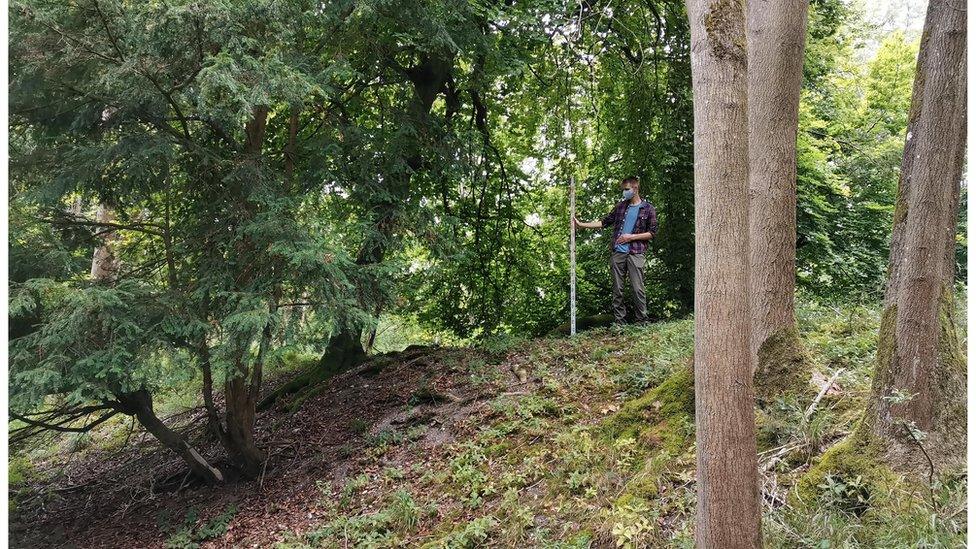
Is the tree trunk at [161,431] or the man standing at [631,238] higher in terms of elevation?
the man standing at [631,238]

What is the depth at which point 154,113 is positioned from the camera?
4875mm

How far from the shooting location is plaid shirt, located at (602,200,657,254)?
750cm

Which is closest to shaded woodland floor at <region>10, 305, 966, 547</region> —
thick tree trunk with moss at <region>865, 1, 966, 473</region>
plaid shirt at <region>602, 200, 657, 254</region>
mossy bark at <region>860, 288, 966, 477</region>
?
mossy bark at <region>860, 288, 966, 477</region>

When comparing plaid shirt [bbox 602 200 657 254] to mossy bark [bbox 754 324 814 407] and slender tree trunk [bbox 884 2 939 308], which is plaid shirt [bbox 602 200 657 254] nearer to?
mossy bark [bbox 754 324 814 407]

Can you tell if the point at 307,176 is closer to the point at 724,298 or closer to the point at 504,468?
the point at 504,468

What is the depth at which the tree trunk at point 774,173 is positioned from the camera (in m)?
4.22

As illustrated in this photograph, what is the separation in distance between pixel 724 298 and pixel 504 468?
2833 millimetres

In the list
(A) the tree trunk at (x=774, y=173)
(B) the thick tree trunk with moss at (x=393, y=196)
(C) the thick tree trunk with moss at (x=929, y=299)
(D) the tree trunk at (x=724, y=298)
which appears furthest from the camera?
(B) the thick tree trunk with moss at (x=393, y=196)

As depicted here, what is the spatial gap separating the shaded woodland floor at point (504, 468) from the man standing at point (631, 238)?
0.55m

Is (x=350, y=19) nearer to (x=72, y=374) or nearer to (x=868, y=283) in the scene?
(x=72, y=374)

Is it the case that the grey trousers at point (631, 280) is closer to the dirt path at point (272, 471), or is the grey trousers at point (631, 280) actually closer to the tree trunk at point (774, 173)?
the dirt path at point (272, 471)

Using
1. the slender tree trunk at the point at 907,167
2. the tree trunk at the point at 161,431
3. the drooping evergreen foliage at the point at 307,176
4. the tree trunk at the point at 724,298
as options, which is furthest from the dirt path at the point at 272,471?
the slender tree trunk at the point at 907,167

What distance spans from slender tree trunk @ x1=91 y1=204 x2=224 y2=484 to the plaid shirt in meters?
5.39

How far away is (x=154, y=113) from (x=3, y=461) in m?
2.88
